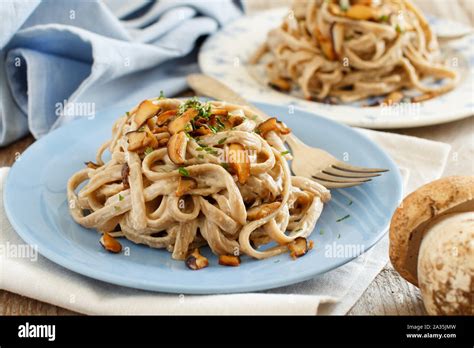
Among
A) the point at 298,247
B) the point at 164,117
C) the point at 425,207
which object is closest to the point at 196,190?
the point at 164,117

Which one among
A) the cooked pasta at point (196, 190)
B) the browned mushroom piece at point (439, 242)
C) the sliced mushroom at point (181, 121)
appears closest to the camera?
the browned mushroom piece at point (439, 242)

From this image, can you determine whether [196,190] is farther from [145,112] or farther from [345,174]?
[345,174]

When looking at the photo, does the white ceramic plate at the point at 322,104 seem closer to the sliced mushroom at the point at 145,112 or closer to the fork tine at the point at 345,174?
the fork tine at the point at 345,174

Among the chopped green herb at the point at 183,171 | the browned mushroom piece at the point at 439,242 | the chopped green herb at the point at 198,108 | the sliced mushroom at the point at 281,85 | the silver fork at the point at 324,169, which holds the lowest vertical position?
the sliced mushroom at the point at 281,85

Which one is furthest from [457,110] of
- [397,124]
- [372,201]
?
[372,201]

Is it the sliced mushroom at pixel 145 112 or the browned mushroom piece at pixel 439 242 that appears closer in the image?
the browned mushroom piece at pixel 439 242

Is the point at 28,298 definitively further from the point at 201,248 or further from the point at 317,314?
the point at 317,314

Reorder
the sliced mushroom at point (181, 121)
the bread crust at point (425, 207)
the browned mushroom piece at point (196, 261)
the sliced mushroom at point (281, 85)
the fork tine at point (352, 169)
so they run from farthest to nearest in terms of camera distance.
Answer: the sliced mushroom at point (281, 85) < the fork tine at point (352, 169) < the sliced mushroom at point (181, 121) < the browned mushroom piece at point (196, 261) < the bread crust at point (425, 207)

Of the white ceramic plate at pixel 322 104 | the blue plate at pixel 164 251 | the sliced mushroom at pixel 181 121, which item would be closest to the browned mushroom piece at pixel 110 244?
the blue plate at pixel 164 251
